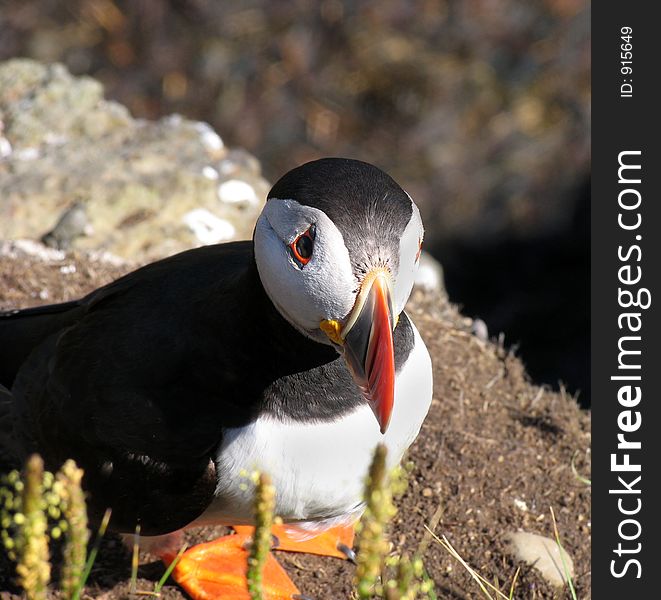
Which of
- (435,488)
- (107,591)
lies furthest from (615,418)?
(107,591)

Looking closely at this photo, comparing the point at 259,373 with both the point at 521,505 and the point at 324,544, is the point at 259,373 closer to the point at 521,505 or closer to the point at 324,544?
the point at 324,544

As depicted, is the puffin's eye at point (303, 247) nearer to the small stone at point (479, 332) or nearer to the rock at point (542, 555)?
the rock at point (542, 555)

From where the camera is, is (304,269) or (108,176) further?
(108,176)

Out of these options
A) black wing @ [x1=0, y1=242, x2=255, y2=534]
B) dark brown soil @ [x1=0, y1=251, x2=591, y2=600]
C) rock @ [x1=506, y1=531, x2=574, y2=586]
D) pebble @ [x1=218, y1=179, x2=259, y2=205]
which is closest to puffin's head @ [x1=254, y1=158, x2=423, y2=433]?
black wing @ [x1=0, y1=242, x2=255, y2=534]

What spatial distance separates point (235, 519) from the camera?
3049 mm

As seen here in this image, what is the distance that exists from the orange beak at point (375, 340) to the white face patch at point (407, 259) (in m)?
0.08

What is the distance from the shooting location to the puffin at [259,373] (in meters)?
2.40

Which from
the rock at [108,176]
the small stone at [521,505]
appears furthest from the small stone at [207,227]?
the small stone at [521,505]

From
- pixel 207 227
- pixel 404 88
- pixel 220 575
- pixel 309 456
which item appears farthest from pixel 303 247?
pixel 404 88

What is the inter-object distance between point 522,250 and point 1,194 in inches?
181

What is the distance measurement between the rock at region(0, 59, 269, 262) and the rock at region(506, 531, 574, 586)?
2357 millimetres

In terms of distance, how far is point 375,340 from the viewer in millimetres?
2336

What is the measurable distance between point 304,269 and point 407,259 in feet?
0.91

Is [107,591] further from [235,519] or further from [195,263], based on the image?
[195,263]
